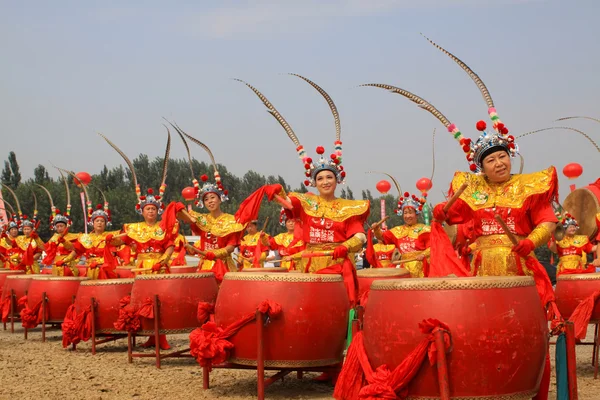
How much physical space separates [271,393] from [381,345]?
2.13 metres

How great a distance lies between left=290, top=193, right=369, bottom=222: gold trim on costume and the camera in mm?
6602

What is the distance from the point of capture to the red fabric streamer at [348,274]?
6.37 meters

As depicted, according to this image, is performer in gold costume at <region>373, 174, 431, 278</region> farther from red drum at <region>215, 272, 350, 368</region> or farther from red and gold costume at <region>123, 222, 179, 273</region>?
red drum at <region>215, 272, 350, 368</region>

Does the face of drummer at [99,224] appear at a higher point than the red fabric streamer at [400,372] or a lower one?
higher

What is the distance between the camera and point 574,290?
21.1ft

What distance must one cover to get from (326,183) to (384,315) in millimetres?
3283

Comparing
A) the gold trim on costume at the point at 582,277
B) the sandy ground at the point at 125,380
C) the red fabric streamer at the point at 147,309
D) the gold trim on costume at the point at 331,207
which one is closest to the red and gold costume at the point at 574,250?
the sandy ground at the point at 125,380

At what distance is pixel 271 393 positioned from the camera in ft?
18.0

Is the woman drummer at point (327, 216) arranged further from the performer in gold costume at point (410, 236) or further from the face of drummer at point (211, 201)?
the performer in gold costume at point (410, 236)

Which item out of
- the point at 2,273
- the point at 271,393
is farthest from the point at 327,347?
the point at 2,273

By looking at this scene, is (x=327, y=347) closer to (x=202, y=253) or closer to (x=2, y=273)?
(x=202, y=253)

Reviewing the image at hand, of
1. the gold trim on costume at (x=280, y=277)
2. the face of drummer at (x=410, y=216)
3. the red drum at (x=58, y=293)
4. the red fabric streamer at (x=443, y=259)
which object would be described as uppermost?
the face of drummer at (x=410, y=216)

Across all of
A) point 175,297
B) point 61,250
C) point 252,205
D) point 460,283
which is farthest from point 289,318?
point 61,250

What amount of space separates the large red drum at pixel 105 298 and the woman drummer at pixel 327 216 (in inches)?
90.2
